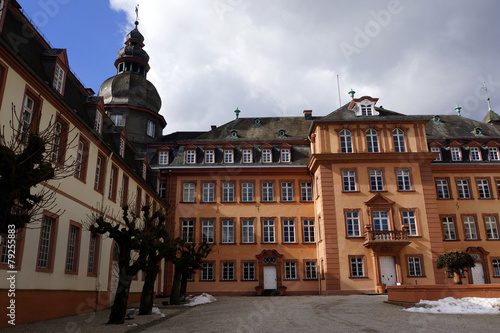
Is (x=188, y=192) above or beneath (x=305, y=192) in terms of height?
above

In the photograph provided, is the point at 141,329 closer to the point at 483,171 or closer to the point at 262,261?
the point at 262,261

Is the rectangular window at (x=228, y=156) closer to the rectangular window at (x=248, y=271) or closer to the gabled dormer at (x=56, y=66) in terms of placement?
the rectangular window at (x=248, y=271)

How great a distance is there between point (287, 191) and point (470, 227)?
1489 cm

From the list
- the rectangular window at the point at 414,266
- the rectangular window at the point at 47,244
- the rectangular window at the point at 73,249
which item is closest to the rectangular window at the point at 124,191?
the rectangular window at the point at 73,249

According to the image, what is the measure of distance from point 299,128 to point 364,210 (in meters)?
11.8

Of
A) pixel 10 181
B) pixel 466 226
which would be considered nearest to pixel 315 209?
pixel 466 226

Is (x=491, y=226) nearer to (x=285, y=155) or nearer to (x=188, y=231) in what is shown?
(x=285, y=155)

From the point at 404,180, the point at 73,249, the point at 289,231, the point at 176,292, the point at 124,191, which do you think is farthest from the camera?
the point at 289,231

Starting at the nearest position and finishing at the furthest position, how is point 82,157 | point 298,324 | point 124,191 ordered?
1. point 298,324
2. point 82,157
3. point 124,191

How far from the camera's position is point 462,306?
1545 centimetres

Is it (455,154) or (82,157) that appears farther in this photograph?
(455,154)

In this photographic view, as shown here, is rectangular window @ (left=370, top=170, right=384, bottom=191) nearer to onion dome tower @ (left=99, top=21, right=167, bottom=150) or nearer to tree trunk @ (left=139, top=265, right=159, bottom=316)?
onion dome tower @ (left=99, top=21, right=167, bottom=150)

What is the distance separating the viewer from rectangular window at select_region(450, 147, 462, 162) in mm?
36094

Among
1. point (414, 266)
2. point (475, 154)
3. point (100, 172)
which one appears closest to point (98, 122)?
point (100, 172)
